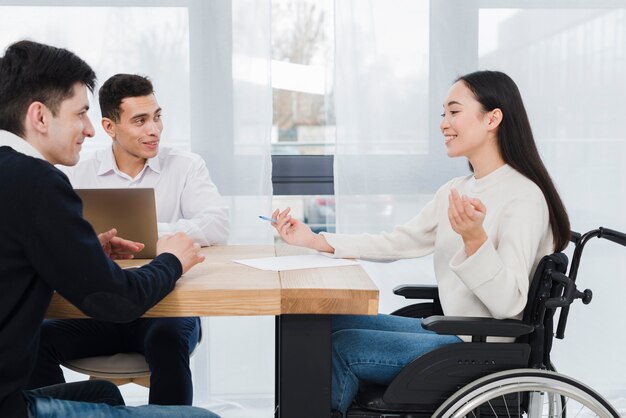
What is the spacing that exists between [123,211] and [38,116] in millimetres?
448

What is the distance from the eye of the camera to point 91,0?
9.66 ft

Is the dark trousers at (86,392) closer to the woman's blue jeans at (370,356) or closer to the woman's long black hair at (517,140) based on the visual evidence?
the woman's blue jeans at (370,356)

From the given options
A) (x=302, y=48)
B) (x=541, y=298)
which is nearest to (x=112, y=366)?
(x=541, y=298)

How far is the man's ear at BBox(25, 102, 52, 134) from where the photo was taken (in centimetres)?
133

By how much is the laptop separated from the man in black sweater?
0.98ft

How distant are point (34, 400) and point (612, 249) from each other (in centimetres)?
255

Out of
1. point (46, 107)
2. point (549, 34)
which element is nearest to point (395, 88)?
point (549, 34)

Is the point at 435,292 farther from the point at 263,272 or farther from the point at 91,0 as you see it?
the point at 91,0

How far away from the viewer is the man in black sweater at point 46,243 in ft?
3.93

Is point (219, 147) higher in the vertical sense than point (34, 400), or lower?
higher

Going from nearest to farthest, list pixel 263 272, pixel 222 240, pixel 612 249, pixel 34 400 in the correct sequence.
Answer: pixel 34 400
pixel 263 272
pixel 222 240
pixel 612 249

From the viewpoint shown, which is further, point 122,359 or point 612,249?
point 612,249

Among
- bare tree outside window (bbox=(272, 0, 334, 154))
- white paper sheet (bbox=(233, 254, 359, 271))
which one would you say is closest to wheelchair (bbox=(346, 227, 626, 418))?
white paper sheet (bbox=(233, 254, 359, 271))

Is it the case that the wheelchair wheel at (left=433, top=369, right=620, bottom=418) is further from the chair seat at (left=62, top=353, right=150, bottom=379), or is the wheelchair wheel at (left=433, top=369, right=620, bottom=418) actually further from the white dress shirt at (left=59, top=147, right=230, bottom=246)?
the white dress shirt at (left=59, top=147, right=230, bottom=246)
